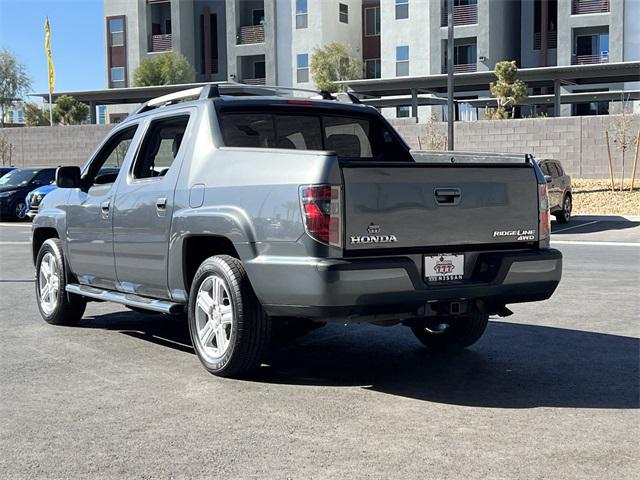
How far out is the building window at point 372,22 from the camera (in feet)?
194

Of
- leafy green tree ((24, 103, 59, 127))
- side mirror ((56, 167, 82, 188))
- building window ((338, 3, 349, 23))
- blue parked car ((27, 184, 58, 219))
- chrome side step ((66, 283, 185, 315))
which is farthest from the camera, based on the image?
leafy green tree ((24, 103, 59, 127))

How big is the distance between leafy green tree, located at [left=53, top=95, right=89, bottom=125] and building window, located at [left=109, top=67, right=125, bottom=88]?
32.3ft

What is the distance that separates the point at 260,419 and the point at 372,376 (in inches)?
52.5

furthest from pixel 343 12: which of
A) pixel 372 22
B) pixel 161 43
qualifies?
pixel 161 43

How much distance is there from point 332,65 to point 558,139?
25.4m

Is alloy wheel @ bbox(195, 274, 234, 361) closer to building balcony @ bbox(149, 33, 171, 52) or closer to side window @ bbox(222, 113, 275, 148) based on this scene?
side window @ bbox(222, 113, 275, 148)

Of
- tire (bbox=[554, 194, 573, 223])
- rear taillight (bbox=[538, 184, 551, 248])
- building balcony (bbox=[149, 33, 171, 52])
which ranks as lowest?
tire (bbox=[554, 194, 573, 223])

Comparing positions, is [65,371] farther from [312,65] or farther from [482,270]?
[312,65]

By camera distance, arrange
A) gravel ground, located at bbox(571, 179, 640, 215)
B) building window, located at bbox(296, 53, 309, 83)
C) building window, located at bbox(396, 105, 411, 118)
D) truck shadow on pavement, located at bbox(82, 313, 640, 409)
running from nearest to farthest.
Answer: truck shadow on pavement, located at bbox(82, 313, 640, 409), gravel ground, located at bbox(571, 179, 640, 215), building window, located at bbox(396, 105, 411, 118), building window, located at bbox(296, 53, 309, 83)

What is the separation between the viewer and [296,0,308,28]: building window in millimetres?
56819

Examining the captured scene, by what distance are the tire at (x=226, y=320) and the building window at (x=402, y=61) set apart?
159 ft

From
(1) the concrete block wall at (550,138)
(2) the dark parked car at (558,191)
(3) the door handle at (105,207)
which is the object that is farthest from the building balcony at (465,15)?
(3) the door handle at (105,207)

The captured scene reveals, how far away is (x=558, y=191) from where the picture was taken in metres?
22.6

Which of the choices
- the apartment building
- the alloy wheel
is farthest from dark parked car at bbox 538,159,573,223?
the apartment building
